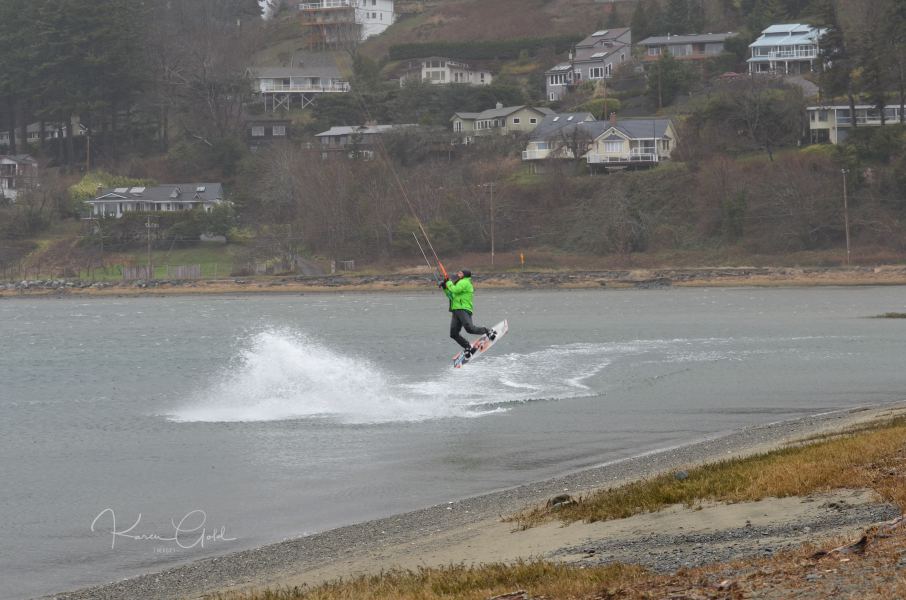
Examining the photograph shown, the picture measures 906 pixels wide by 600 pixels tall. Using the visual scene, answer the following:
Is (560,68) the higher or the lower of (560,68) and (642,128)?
the higher

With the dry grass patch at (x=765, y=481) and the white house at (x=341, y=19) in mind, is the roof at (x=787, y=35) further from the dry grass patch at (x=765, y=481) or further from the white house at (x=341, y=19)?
the dry grass patch at (x=765, y=481)

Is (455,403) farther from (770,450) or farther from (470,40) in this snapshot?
(470,40)

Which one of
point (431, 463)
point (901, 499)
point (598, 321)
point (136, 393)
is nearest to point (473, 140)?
point (598, 321)

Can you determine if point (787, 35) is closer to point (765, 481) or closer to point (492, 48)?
point (492, 48)

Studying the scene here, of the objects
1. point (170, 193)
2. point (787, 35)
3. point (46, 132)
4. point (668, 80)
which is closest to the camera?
point (170, 193)

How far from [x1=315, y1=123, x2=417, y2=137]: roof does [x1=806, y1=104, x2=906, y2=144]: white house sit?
35635 mm

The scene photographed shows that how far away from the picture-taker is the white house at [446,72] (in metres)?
123

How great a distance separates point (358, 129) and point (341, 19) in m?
40.0

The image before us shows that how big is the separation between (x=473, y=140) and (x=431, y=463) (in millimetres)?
83526

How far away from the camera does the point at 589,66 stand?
11675cm

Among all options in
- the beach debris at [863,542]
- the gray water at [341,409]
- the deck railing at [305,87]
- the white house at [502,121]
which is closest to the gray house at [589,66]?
the white house at [502,121]

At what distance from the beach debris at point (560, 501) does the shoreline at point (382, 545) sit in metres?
0.72

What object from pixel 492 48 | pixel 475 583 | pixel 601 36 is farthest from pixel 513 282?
pixel 475 583

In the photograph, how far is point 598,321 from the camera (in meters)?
56.4
